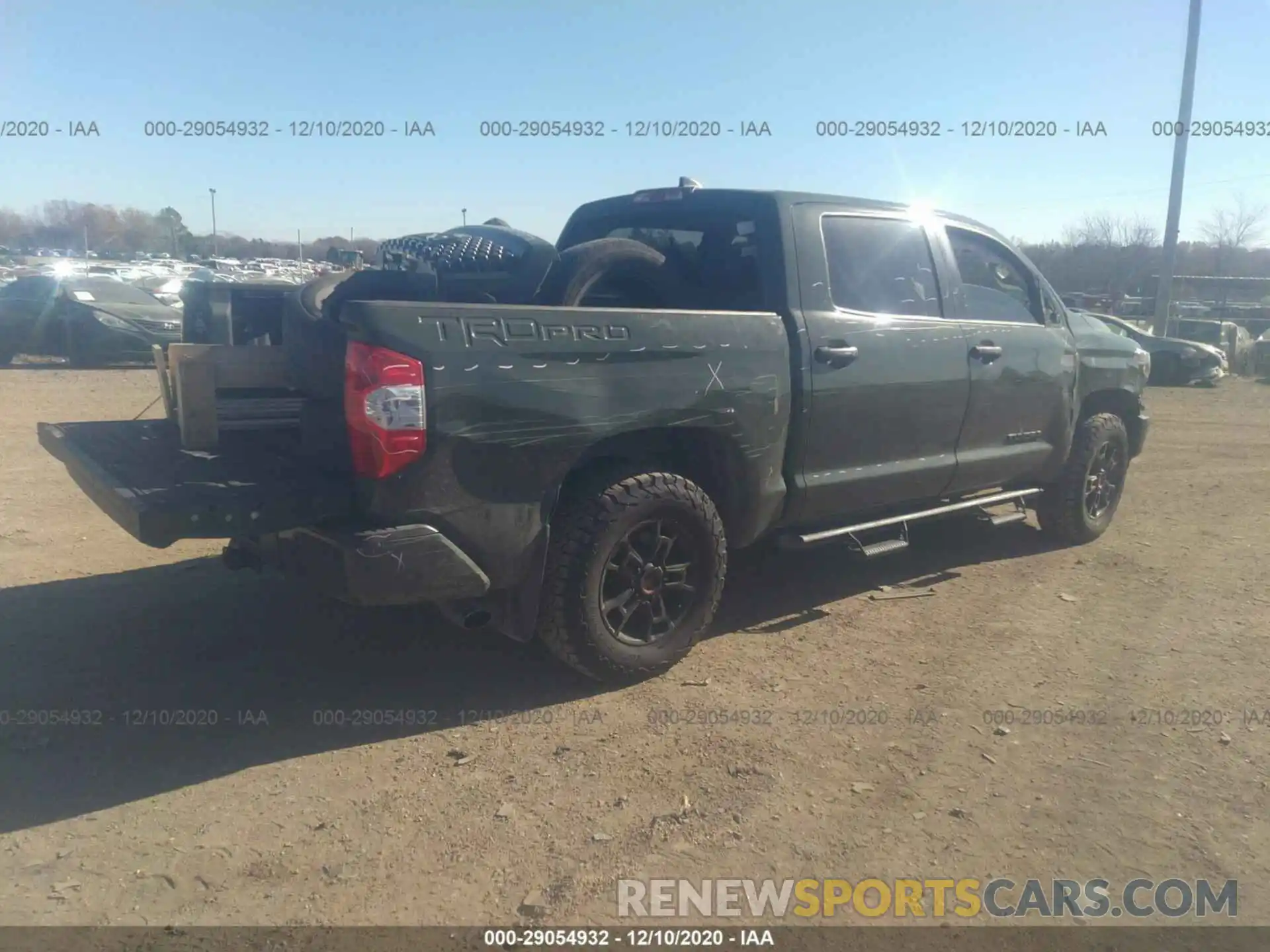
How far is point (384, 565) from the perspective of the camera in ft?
11.0

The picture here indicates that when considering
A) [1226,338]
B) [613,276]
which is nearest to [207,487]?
[613,276]

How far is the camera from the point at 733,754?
12.1ft

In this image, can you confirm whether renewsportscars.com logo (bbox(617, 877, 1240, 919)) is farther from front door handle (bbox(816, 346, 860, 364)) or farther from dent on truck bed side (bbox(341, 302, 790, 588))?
front door handle (bbox(816, 346, 860, 364))

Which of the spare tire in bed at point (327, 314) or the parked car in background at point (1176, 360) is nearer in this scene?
the spare tire in bed at point (327, 314)

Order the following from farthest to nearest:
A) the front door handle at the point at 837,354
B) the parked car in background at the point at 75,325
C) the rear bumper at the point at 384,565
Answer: the parked car in background at the point at 75,325 < the front door handle at the point at 837,354 < the rear bumper at the point at 384,565

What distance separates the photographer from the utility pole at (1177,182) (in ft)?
63.0

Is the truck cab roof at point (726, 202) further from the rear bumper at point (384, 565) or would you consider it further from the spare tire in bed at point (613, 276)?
the rear bumper at point (384, 565)

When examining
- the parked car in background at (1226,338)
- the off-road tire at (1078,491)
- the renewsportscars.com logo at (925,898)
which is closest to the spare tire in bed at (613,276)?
the renewsportscars.com logo at (925,898)

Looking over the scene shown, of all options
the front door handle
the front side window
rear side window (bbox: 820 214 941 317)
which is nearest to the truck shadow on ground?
the front door handle

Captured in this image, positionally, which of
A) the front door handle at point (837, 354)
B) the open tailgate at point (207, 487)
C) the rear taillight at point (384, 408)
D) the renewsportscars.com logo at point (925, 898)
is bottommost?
the renewsportscars.com logo at point (925, 898)

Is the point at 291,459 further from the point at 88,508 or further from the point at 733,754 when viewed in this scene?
the point at 88,508

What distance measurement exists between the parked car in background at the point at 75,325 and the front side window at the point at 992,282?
12.3 meters

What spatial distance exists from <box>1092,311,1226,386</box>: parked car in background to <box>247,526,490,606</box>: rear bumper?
1779cm

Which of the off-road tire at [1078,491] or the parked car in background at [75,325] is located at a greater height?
the parked car in background at [75,325]
